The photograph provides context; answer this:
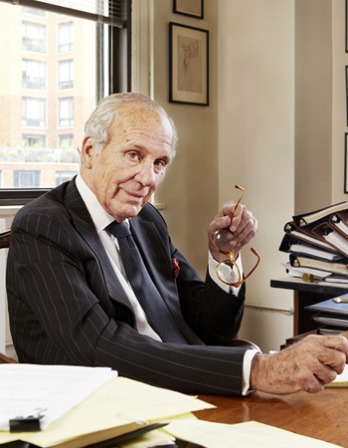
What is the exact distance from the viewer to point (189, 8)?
3.79 m

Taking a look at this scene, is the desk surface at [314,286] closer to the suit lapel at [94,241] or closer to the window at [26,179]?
the window at [26,179]

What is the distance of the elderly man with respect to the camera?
1304mm

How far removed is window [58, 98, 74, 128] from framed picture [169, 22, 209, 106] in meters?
0.54

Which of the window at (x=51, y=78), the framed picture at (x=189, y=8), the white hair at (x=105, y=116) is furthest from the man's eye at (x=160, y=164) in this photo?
the framed picture at (x=189, y=8)

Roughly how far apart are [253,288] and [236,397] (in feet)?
8.81

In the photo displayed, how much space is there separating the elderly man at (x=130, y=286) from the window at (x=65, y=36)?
1.49 metres

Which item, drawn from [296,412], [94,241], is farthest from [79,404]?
[94,241]

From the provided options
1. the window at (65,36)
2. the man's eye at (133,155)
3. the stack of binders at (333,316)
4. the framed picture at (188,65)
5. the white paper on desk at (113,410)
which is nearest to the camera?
the white paper on desk at (113,410)

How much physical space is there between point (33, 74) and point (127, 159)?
64.5 inches

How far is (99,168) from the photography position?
72.5 inches

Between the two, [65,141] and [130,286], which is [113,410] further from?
[65,141]

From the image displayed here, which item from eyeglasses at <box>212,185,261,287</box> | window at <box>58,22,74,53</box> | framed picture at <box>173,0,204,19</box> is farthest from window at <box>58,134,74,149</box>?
eyeglasses at <box>212,185,261,287</box>

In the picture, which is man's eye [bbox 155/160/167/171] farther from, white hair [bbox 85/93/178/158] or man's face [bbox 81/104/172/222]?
white hair [bbox 85/93/178/158]

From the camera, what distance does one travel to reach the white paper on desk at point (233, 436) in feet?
2.85
